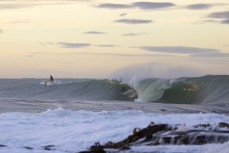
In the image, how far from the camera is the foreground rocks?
23.4 ft

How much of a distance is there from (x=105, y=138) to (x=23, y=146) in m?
1.43

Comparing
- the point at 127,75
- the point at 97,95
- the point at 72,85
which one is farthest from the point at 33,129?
the point at 72,85

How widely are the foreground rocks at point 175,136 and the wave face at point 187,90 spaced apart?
1838cm

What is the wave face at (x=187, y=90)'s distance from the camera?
1091 inches

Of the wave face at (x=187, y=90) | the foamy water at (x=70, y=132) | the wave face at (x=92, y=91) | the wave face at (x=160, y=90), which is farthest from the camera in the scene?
the wave face at (x=92, y=91)

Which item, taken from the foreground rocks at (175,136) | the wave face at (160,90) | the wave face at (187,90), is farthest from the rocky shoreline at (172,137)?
the wave face at (187,90)

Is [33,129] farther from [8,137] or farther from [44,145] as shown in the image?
[44,145]

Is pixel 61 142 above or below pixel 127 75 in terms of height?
below

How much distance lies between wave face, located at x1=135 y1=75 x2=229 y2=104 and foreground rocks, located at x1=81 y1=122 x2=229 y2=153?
18.4m

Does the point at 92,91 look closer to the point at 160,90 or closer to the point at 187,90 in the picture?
the point at 160,90

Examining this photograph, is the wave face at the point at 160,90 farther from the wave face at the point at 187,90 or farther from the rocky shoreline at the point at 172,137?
the rocky shoreline at the point at 172,137

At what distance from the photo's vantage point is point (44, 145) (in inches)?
345

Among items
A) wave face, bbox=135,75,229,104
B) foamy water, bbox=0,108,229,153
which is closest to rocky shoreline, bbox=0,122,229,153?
foamy water, bbox=0,108,229,153

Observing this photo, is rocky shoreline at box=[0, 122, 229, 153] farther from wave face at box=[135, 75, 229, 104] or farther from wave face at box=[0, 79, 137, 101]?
wave face at box=[0, 79, 137, 101]
